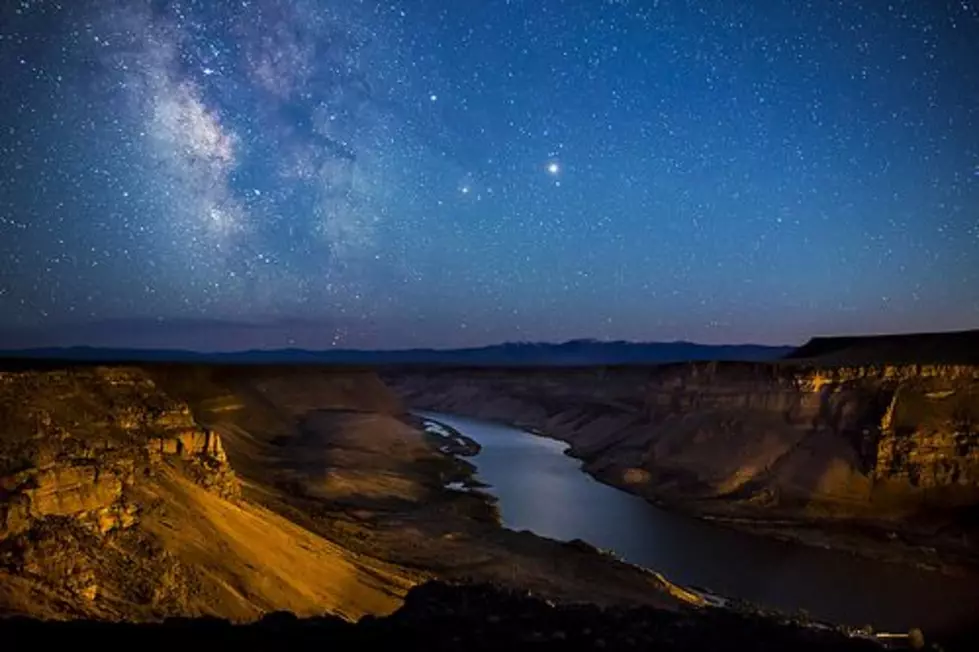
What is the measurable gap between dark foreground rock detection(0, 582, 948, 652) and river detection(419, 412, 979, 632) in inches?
753

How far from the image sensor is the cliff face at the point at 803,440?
37.9 m

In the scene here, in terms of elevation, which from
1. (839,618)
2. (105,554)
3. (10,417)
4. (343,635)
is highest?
(10,417)

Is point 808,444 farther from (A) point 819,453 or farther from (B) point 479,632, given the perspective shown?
(B) point 479,632

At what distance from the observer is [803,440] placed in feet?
144

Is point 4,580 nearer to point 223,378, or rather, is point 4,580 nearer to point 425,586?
point 425,586

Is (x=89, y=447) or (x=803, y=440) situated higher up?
(x=89, y=447)

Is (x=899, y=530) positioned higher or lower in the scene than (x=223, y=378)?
lower

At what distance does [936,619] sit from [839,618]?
329cm

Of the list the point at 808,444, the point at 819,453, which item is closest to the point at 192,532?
the point at 819,453

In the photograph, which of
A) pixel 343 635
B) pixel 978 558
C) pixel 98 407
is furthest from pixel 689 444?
pixel 343 635

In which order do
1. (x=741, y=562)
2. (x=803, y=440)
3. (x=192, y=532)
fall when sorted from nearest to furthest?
(x=192, y=532)
(x=741, y=562)
(x=803, y=440)

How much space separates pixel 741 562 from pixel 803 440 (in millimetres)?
16046

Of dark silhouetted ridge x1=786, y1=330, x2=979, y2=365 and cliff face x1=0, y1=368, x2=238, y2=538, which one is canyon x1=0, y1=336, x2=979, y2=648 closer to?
cliff face x1=0, y1=368, x2=238, y2=538

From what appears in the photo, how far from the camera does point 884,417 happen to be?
1597 inches
